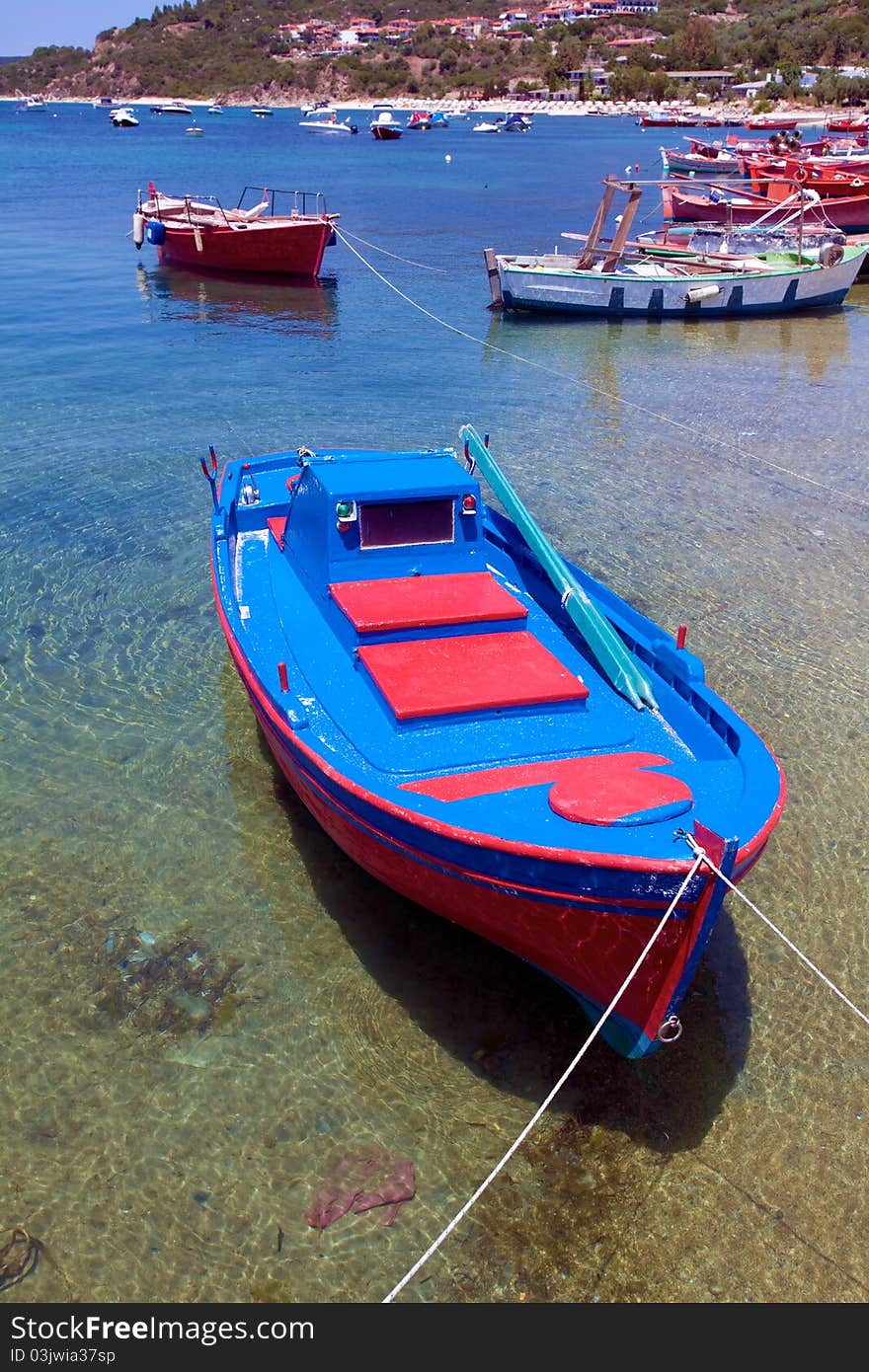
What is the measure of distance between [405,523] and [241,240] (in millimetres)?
33555

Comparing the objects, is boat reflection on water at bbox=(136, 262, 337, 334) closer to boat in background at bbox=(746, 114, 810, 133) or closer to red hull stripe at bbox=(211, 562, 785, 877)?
red hull stripe at bbox=(211, 562, 785, 877)

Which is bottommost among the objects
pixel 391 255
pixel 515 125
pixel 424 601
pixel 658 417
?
pixel 658 417

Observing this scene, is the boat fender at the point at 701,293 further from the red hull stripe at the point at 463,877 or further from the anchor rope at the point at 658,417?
the red hull stripe at the point at 463,877

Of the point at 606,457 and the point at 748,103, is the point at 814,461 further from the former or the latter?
the point at 748,103

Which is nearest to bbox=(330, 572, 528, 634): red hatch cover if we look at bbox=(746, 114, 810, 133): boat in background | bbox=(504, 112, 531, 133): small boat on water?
bbox=(746, 114, 810, 133): boat in background

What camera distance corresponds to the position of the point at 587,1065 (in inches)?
301

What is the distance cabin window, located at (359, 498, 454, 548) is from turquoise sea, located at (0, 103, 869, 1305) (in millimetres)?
2982

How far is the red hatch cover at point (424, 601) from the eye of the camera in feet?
31.1

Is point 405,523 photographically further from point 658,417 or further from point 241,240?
point 241,240

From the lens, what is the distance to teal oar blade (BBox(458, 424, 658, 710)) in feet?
29.6

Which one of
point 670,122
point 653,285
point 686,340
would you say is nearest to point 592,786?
point 686,340

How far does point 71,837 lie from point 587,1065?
5.79m

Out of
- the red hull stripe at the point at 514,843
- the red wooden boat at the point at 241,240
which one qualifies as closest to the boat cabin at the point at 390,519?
the red hull stripe at the point at 514,843

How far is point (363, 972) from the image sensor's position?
8484mm
